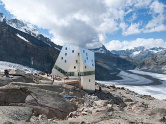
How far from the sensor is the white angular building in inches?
1280

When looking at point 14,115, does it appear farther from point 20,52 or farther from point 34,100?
point 20,52

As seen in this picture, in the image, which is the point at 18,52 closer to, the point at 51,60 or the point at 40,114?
the point at 51,60

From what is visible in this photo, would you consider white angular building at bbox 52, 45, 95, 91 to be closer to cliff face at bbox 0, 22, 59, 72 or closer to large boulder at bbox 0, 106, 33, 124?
large boulder at bbox 0, 106, 33, 124

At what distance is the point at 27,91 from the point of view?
9398 millimetres

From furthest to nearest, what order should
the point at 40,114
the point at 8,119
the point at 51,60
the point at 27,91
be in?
1. the point at 51,60
2. the point at 27,91
3. the point at 40,114
4. the point at 8,119

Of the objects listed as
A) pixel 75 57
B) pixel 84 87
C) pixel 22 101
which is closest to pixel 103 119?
pixel 22 101

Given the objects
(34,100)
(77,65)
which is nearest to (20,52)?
(77,65)

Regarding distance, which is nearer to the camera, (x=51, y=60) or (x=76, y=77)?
(x=76, y=77)

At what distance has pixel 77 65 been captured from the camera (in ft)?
110

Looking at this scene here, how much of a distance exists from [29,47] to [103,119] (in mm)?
118058

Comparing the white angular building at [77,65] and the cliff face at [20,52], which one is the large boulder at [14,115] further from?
the cliff face at [20,52]

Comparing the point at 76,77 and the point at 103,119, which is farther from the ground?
the point at 76,77

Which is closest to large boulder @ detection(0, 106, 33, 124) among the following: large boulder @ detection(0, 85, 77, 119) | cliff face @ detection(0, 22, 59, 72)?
large boulder @ detection(0, 85, 77, 119)

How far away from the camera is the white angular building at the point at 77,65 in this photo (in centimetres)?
3250
